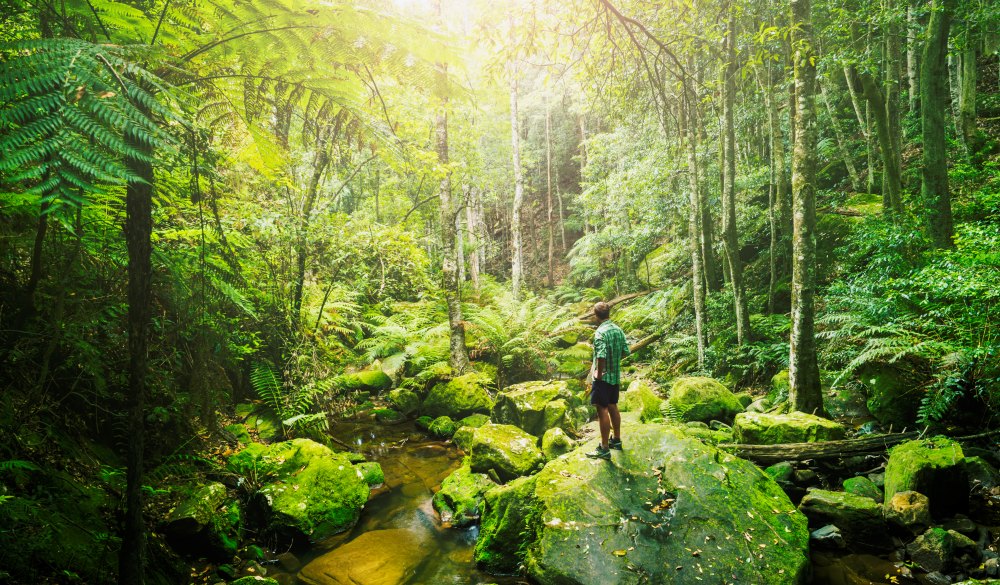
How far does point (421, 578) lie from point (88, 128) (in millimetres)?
4959

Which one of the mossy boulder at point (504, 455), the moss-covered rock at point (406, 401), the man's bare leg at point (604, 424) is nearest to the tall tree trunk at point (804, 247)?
the man's bare leg at point (604, 424)

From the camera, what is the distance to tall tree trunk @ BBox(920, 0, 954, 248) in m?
6.98

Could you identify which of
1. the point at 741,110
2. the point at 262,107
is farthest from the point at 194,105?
the point at 741,110

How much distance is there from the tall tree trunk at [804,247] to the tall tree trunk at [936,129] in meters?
2.96

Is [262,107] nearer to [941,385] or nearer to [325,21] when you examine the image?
[325,21]

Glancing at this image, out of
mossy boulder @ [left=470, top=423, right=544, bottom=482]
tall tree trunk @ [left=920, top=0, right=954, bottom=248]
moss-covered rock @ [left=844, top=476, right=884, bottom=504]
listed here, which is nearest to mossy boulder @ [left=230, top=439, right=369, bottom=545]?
mossy boulder @ [left=470, top=423, right=544, bottom=482]

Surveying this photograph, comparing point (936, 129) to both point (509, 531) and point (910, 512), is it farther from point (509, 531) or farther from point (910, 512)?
point (509, 531)

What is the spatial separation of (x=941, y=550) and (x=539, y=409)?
210 inches

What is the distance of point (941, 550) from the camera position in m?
3.85

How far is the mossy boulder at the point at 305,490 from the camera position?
5.20m

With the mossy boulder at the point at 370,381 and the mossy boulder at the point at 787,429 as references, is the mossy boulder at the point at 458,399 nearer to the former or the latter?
the mossy boulder at the point at 370,381

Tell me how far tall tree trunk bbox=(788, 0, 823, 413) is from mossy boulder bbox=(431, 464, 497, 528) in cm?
469

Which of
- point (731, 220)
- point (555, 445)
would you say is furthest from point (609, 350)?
point (731, 220)

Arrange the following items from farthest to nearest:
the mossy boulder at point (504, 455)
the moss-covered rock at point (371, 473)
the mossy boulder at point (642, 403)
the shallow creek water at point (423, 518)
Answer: the mossy boulder at point (642, 403) → the moss-covered rock at point (371, 473) → the mossy boulder at point (504, 455) → the shallow creek water at point (423, 518)
